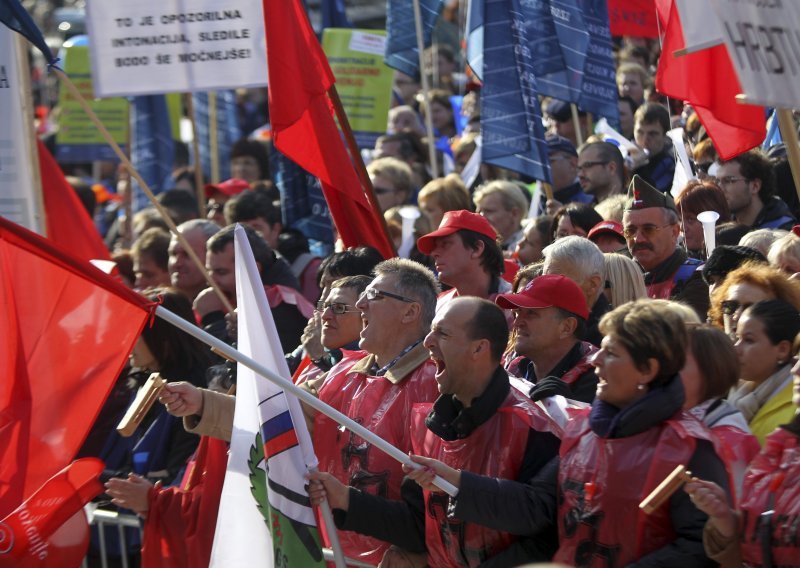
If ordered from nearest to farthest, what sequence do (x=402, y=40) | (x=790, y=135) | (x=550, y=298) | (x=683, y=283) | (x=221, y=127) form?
(x=790, y=135) → (x=550, y=298) → (x=683, y=283) → (x=402, y=40) → (x=221, y=127)

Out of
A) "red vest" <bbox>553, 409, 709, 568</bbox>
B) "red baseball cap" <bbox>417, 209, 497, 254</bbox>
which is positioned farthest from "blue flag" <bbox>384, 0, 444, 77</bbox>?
"red vest" <bbox>553, 409, 709, 568</bbox>

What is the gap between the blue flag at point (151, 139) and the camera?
13367 mm

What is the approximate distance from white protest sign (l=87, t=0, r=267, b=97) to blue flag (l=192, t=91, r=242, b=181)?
242 inches

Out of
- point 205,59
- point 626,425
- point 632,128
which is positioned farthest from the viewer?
point 632,128

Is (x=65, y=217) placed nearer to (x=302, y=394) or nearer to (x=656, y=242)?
(x=656, y=242)

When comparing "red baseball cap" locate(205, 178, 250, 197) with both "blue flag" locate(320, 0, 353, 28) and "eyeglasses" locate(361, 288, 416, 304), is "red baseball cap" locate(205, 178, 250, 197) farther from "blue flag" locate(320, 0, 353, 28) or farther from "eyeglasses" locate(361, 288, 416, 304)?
"eyeglasses" locate(361, 288, 416, 304)

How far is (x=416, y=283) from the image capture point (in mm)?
5617

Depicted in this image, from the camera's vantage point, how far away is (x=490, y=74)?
8.19 metres

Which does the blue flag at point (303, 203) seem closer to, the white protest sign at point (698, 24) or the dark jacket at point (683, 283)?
the dark jacket at point (683, 283)

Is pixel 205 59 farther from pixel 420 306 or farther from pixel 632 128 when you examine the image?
pixel 632 128

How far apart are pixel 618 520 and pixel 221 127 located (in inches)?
437

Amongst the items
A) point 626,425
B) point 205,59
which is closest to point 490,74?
point 205,59

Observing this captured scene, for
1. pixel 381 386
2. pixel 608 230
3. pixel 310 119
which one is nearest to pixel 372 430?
pixel 381 386

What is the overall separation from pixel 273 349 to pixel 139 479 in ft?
3.05
